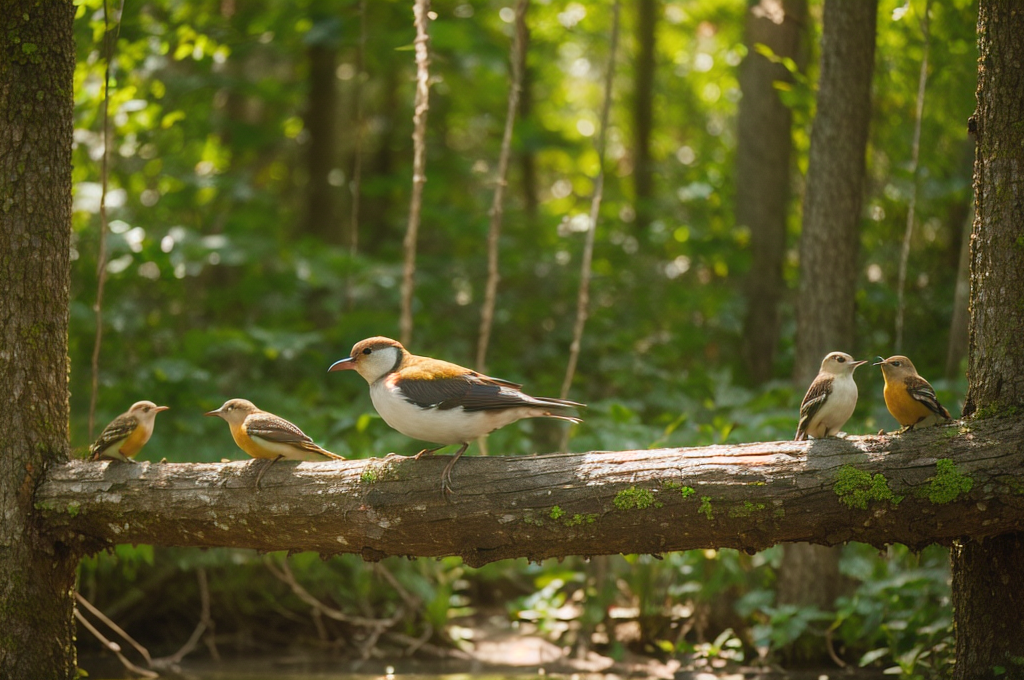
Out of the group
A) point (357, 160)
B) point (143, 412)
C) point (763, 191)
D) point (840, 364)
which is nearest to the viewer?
point (840, 364)

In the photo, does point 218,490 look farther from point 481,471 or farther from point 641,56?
point 641,56

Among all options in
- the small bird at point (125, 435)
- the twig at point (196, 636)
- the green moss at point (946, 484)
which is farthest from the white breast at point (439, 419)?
the twig at point (196, 636)

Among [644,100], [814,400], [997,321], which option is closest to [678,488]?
[814,400]

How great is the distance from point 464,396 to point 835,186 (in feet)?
13.9

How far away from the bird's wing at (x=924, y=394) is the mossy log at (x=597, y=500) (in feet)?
1.08

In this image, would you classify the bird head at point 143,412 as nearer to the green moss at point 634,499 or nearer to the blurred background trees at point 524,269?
the blurred background trees at point 524,269

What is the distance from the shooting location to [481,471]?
4168mm

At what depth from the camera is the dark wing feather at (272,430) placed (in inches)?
179

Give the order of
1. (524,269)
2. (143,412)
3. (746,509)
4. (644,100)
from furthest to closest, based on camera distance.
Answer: (644,100) → (524,269) → (143,412) → (746,509)

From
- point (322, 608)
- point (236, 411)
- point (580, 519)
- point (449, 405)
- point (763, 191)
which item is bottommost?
point (322, 608)

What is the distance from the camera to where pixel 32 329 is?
4738 mm

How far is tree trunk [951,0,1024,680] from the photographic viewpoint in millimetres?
4102

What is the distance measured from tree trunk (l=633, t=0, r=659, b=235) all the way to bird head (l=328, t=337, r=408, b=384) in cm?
900

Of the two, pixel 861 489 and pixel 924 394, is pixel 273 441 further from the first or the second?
pixel 924 394
